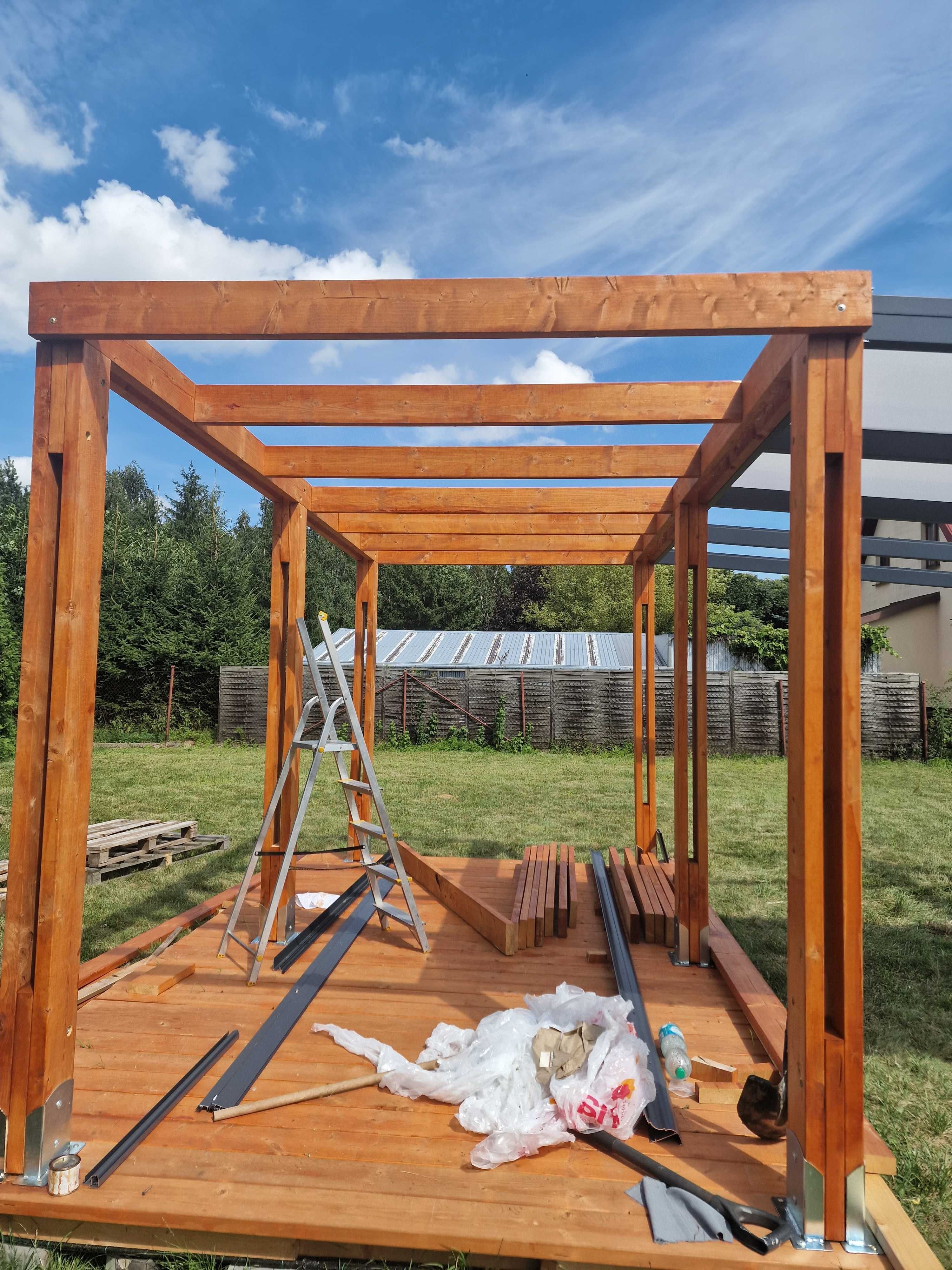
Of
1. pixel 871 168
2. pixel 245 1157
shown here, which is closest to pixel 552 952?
pixel 245 1157

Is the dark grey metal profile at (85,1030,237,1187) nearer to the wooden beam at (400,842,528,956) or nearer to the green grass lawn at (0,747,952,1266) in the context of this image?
the wooden beam at (400,842,528,956)

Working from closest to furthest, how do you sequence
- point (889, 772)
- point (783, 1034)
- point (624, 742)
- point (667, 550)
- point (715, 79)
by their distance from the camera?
point (783, 1034)
point (715, 79)
point (667, 550)
point (889, 772)
point (624, 742)

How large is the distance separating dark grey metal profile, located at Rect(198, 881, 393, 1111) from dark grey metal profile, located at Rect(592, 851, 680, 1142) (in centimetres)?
160

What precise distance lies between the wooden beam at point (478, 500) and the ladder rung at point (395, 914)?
2896mm

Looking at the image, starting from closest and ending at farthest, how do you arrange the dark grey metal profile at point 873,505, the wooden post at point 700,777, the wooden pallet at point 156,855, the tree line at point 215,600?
1. the wooden post at point 700,777
2. the dark grey metal profile at point 873,505
3. the wooden pallet at point 156,855
4. the tree line at point 215,600

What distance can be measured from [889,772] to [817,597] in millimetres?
13466

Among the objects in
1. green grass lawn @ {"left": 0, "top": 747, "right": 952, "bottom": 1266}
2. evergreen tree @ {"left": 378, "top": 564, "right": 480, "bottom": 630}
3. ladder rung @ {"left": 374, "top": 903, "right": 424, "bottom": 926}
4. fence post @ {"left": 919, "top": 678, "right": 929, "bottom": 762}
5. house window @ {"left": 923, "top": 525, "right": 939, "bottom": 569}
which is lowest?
green grass lawn @ {"left": 0, "top": 747, "right": 952, "bottom": 1266}

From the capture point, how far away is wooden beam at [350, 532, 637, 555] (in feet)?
24.3

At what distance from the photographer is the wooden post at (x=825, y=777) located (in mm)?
2410

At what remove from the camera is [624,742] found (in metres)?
16.4

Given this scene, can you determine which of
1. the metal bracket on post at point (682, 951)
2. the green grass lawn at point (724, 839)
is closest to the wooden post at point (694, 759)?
the metal bracket on post at point (682, 951)

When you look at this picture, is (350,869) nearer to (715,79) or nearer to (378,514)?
(378,514)

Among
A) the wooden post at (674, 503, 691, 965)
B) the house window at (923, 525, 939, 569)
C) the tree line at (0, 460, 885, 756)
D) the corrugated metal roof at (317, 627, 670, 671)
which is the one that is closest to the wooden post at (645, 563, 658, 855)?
the wooden post at (674, 503, 691, 965)

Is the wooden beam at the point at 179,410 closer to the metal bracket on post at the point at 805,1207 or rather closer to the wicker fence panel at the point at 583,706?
the metal bracket on post at the point at 805,1207
